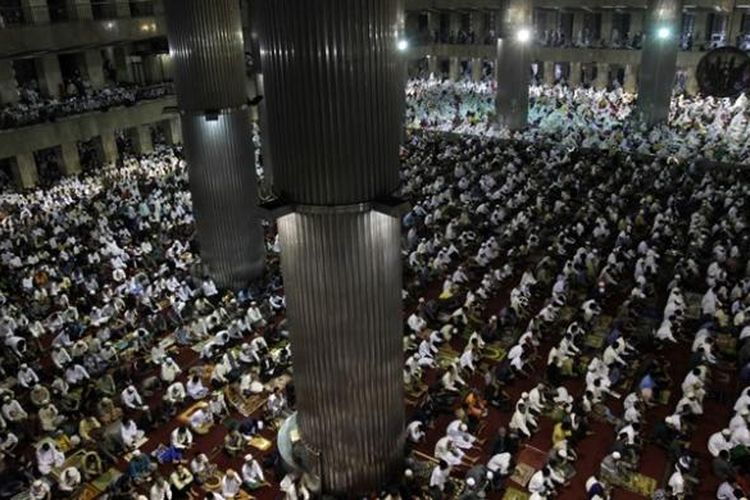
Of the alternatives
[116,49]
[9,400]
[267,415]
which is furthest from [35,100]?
[267,415]

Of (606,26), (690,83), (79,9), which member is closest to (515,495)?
(79,9)

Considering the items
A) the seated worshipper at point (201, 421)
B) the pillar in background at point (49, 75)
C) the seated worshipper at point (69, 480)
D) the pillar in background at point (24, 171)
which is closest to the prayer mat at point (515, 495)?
the seated worshipper at point (201, 421)

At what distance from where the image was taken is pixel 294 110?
23.4ft

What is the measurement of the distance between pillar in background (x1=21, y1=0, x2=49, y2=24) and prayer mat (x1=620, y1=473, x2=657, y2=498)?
22522 mm

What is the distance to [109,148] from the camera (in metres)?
25.6

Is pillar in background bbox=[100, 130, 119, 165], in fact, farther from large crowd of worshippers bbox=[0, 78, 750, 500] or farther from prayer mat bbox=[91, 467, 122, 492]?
prayer mat bbox=[91, 467, 122, 492]

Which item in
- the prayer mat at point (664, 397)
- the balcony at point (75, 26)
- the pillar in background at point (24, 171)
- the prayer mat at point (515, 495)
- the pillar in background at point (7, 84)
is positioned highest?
the balcony at point (75, 26)

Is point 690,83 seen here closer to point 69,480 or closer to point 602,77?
point 602,77

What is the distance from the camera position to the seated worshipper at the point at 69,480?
917 cm

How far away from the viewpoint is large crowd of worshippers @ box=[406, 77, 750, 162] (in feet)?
76.2

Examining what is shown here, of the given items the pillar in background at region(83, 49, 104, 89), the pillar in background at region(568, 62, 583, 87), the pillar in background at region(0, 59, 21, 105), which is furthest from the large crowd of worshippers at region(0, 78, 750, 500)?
the pillar in background at region(568, 62, 583, 87)

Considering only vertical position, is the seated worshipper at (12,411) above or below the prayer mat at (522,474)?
above

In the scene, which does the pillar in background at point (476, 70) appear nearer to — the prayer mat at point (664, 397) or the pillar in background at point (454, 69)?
the pillar in background at point (454, 69)

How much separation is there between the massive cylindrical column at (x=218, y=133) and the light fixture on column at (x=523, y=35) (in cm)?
1528
